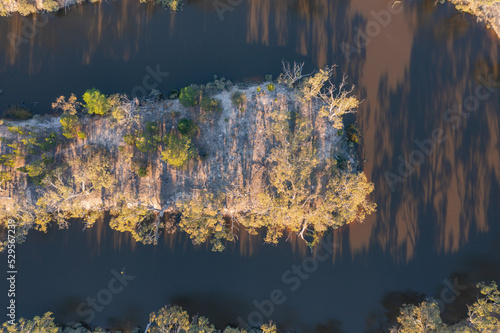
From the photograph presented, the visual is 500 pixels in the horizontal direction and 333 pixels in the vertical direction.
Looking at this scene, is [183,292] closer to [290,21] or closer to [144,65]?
[144,65]

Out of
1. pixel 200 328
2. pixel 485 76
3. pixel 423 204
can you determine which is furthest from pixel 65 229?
pixel 485 76

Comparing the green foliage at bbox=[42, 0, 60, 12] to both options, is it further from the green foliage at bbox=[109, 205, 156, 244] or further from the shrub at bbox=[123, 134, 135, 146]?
the green foliage at bbox=[109, 205, 156, 244]

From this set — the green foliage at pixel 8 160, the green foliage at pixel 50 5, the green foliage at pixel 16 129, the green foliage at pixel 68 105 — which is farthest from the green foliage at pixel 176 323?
the green foliage at pixel 50 5

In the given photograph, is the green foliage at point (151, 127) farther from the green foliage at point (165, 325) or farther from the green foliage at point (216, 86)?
the green foliage at point (165, 325)

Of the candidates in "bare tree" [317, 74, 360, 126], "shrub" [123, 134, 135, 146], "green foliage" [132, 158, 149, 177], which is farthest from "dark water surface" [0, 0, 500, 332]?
"green foliage" [132, 158, 149, 177]

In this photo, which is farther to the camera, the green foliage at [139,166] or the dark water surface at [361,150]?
the dark water surface at [361,150]

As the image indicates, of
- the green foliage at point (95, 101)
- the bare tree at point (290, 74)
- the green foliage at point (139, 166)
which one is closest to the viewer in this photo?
the green foliage at point (95, 101)

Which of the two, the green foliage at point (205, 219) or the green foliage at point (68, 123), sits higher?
the green foliage at point (68, 123)
